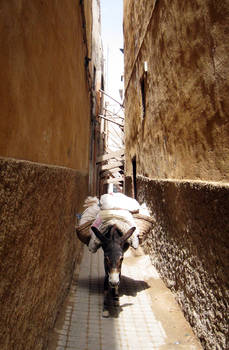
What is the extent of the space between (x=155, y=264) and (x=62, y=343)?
298cm

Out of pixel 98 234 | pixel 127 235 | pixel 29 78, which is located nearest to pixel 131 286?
pixel 127 235

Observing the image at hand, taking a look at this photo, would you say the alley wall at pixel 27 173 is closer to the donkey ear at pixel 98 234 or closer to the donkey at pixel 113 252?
the donkey at pixel 113 252

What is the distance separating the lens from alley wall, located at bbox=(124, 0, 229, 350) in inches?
106

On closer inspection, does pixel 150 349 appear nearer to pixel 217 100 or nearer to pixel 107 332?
pixel 107 332

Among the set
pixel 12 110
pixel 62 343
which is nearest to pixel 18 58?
pixel 12 110

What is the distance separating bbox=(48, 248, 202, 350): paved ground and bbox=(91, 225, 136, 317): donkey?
0.27 m

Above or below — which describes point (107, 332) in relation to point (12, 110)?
below

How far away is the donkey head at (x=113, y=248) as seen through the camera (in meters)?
3.40

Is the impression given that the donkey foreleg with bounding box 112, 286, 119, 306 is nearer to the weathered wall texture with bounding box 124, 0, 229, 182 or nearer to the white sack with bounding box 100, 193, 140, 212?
the white sack with bounding box 100, 193, 140, 212

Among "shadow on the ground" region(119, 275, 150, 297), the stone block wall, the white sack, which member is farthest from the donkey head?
"shadow on the ground" region(119, 275, 150, 297)

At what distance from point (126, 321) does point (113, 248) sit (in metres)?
0.96

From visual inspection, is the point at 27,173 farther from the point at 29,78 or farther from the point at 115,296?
the point at 115,296

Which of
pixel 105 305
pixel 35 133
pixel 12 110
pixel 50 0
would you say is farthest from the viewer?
pixel 105 305

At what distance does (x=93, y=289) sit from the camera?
4582 millimetres
